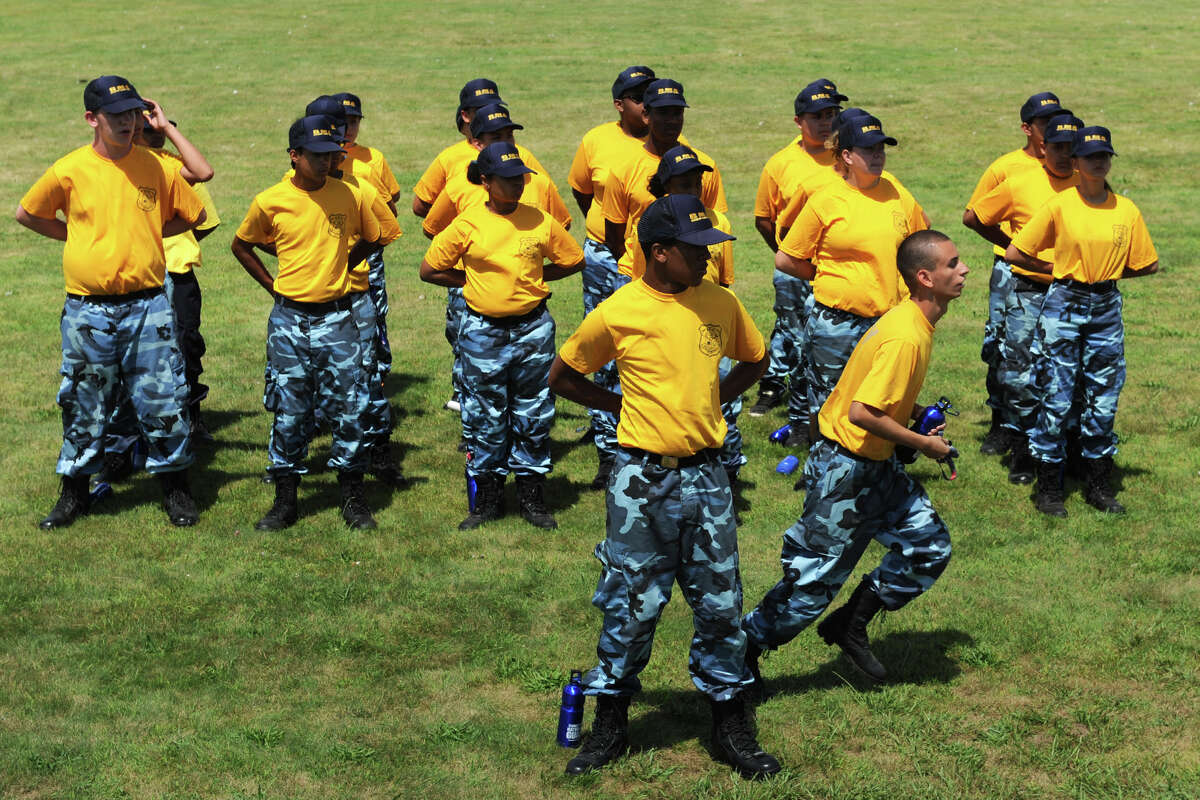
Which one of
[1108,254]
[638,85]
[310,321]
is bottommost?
[310,321]

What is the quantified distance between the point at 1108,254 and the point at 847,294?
6.80 feet

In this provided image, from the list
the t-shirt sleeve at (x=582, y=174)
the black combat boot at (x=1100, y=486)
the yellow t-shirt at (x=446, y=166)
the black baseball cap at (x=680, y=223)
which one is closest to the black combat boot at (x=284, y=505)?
the yellow t-shirt at (x=446, y=166)

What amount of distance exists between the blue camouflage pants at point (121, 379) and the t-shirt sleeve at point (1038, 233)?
6614mm

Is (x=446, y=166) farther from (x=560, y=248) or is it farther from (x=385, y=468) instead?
(x=385, y=468)

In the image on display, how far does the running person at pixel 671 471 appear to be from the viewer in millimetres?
6641

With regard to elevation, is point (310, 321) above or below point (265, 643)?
above

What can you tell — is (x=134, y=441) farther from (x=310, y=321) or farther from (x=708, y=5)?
(x=708, y=5)

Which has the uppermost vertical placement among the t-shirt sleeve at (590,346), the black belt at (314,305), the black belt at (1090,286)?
the t-shirt sleeve at (590,346)

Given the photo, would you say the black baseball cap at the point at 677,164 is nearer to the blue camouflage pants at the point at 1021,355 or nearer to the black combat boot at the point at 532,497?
the black combat boot at the point at 532,497

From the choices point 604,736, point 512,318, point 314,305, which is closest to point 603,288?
point 512,318

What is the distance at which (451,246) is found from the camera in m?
10.1

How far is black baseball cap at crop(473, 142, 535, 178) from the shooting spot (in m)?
9.77

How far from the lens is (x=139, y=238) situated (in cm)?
988

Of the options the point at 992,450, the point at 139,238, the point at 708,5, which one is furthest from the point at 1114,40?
the point at 139,238
